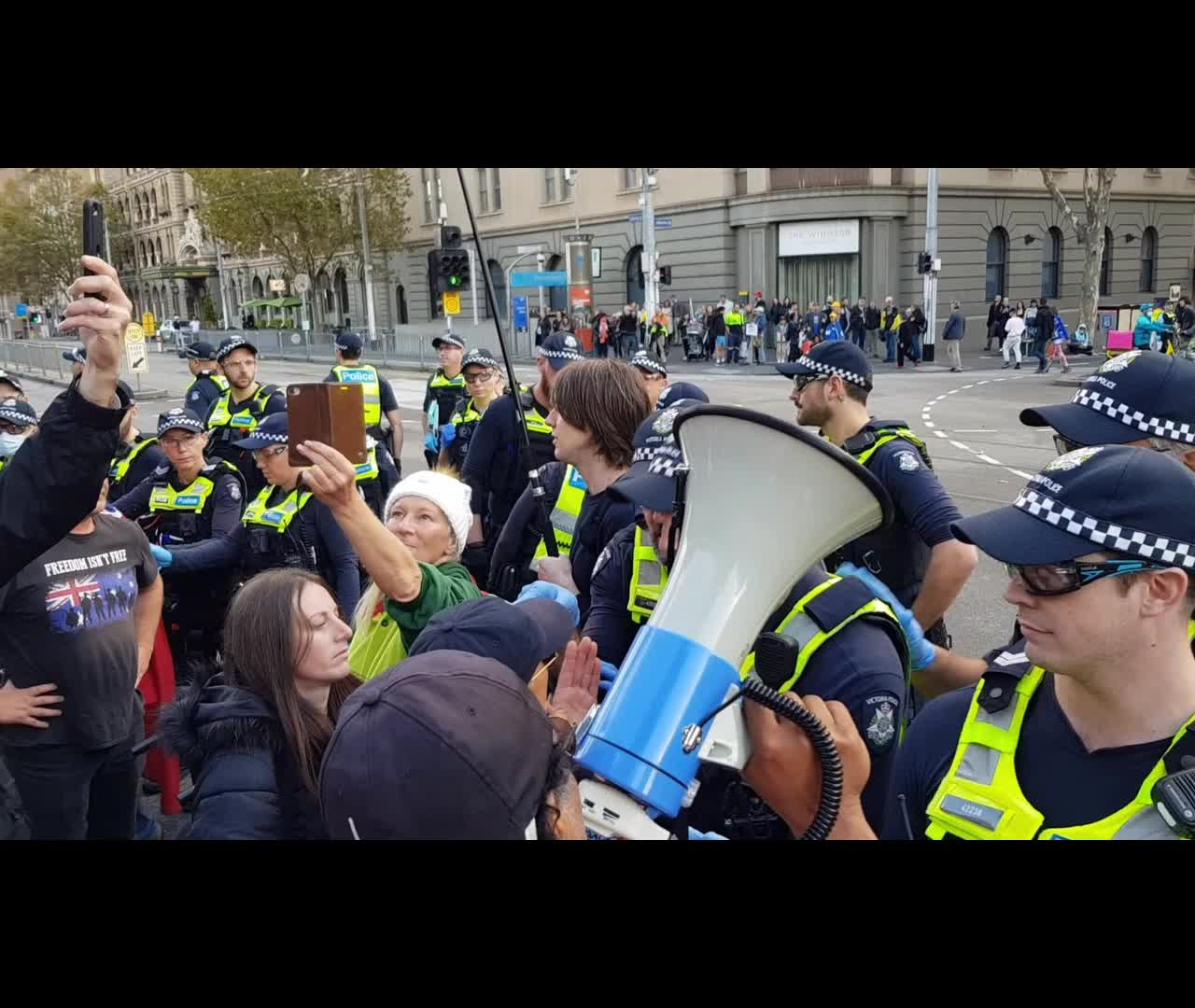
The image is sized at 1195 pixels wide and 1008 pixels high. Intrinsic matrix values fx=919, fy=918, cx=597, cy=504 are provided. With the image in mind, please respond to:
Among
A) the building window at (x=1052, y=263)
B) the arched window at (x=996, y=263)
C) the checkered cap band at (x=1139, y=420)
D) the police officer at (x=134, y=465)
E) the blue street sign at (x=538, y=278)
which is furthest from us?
the building window at (x=1052, y=263)

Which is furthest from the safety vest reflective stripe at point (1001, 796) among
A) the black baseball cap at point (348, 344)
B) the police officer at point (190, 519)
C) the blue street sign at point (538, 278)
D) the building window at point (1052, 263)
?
the building window at point (1052, 263)

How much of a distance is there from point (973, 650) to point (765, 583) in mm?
5097

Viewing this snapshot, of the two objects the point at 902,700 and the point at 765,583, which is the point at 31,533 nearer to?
the point at 765,583

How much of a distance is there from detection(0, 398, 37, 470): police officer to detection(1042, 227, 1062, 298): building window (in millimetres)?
32675

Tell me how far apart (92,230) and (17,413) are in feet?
Answer: 11.4

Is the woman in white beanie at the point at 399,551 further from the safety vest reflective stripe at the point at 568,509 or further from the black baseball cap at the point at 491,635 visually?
the safety vest reflective stripe at the point at 568,509

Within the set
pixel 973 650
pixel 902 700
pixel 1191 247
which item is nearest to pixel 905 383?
pixel 973 650

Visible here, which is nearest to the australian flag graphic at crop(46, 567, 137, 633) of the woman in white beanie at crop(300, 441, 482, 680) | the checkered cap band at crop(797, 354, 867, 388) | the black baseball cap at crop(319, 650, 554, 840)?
the woman in white beanie at crop(300, 441, 482, 680)

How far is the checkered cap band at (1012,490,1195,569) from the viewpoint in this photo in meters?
1.47

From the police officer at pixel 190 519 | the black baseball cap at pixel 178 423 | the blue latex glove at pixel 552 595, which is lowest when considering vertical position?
the police officer at pixel 190 519

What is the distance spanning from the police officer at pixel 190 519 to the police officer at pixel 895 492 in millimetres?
2895

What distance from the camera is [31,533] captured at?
1.64 meters

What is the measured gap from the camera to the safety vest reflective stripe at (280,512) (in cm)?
418

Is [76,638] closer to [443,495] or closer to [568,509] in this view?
[443,495]
